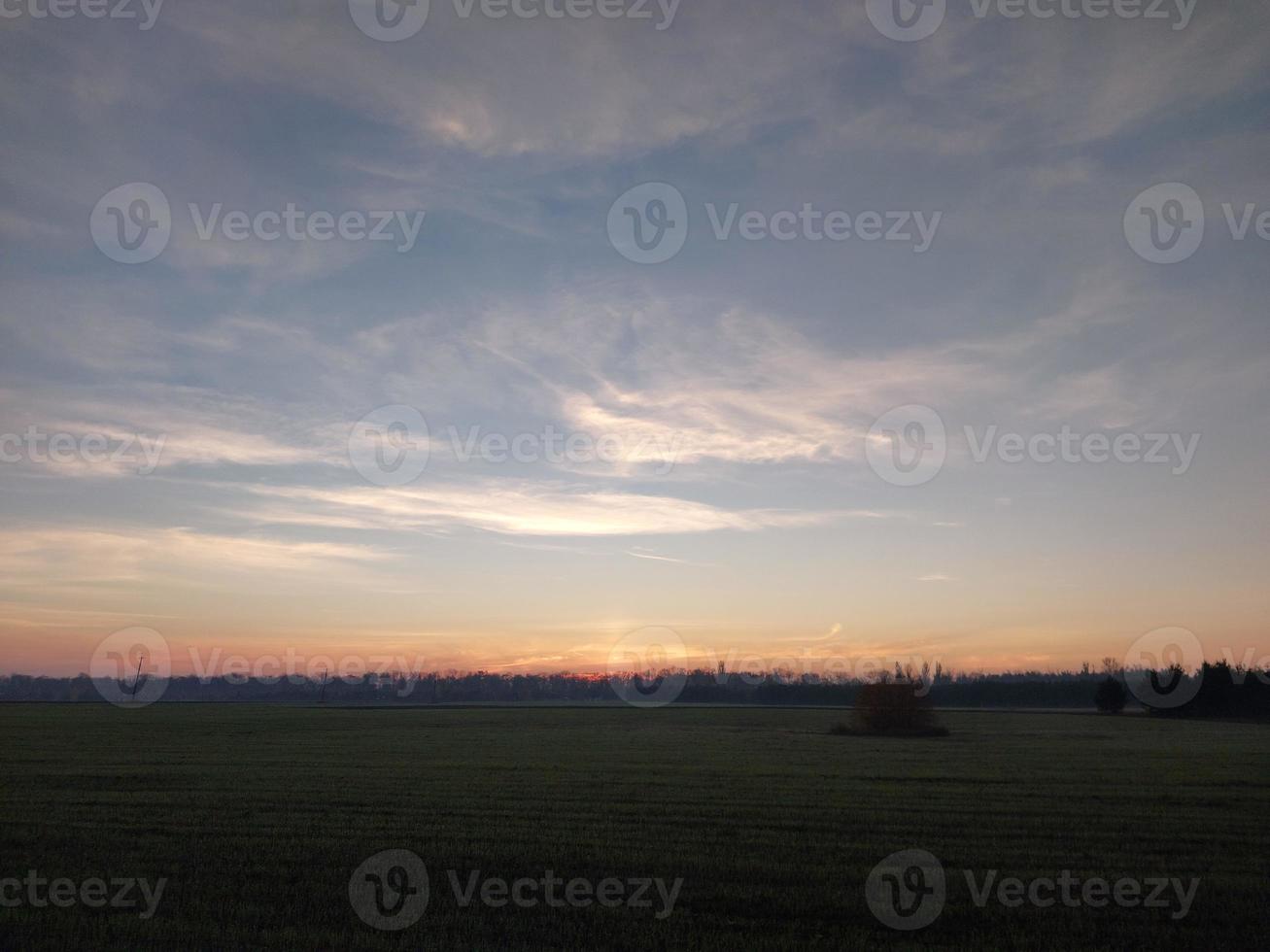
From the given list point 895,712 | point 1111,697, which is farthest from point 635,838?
point 1111,697

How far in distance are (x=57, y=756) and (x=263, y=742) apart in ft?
54.0

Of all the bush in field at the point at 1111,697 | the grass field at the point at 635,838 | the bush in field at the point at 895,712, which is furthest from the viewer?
the bush in field at the point at 1111,697

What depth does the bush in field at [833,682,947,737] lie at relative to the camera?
248 ft

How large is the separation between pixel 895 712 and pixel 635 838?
6001 centimetres

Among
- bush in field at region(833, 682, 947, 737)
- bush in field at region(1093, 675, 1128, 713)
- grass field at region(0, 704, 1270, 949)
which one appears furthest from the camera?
bush in field at region(1093, 675, 1128, 713)

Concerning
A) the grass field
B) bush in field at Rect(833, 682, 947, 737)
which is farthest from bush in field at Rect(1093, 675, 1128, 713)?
the grass field

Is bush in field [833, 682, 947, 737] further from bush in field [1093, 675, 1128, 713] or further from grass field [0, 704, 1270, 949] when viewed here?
bush in field [1093, 675, 1128, 713]

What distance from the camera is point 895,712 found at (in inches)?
3022

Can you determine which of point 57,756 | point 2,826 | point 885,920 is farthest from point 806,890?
point 57,756

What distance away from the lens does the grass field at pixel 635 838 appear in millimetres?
14883

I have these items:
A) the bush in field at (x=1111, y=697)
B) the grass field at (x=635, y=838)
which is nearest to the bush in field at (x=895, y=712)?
the grass field at (x=635, y=838)

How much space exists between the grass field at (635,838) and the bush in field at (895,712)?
2501 cm

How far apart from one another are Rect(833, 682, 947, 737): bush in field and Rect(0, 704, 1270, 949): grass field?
82.1 ft

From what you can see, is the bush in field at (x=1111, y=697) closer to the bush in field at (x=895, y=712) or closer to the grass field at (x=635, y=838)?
the bush in field at (x=895, y=712)
